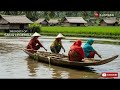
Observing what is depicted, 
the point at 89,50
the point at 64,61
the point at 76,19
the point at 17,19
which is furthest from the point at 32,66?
the point at 17,19

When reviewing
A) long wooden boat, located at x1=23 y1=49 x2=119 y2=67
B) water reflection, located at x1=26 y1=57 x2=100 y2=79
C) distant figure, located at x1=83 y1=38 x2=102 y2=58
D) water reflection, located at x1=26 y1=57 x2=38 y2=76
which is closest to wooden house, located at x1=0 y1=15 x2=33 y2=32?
water reflection, located at x1=26 y1=57 x2=38 y2=76

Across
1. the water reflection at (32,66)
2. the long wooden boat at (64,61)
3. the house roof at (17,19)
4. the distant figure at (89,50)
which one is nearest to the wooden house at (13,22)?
the house roof at (17,19)

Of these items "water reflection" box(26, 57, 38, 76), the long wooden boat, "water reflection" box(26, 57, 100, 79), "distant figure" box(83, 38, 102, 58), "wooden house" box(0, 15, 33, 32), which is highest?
"wooden house" box(0, 15, 33, 32)

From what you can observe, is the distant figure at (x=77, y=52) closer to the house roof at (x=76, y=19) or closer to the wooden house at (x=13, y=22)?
the house roof at (x=76, y=19)

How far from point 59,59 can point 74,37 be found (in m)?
11.8

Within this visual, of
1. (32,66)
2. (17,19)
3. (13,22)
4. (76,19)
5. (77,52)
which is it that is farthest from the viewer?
(17,19)

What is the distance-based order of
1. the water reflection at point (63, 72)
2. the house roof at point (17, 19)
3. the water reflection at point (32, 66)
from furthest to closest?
1. the house roof at point (17, 19)
2. the water reflection at point (32, 66)
3. the water reflection at point (63, 72)

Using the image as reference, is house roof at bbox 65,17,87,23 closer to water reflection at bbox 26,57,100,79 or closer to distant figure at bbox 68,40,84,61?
water reflection at bbox 26,57,100,79

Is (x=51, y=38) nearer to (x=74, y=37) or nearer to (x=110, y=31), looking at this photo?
(x=74, y=37)

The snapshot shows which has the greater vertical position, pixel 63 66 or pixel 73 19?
pixel 73 19

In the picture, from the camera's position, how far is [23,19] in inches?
943

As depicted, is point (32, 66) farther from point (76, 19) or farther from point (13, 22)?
point (13, 22)
